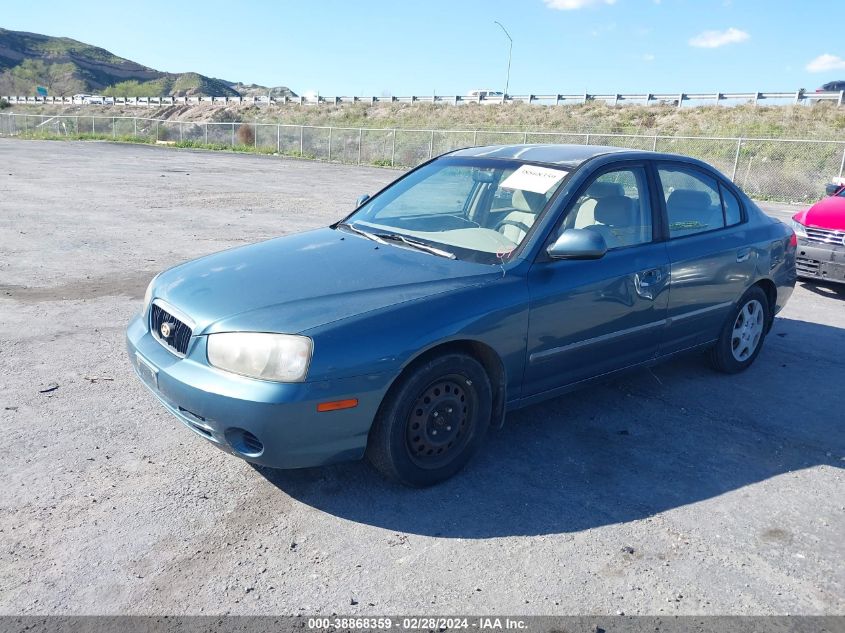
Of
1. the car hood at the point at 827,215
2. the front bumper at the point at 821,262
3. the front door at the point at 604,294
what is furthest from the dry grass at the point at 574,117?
the front door at the point at 604,294

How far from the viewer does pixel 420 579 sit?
2.95 meters

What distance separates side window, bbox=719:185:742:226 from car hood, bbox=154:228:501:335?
8.34 ft

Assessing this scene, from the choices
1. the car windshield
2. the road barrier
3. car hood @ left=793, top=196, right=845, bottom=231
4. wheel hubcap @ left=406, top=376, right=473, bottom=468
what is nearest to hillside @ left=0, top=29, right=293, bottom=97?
the road barrier

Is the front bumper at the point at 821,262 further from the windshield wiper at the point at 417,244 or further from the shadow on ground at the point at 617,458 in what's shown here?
the windshield wiper at the point at 417,244

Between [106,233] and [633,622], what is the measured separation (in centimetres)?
955

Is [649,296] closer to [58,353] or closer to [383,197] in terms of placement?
[383,197]

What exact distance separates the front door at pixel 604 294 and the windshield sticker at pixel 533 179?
8.0 inches

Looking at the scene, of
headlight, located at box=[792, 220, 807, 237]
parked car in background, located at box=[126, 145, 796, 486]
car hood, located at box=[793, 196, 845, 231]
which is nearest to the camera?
parked car in background, located at box=[126, 145, 796, 486]

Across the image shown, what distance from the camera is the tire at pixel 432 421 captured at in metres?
3.38

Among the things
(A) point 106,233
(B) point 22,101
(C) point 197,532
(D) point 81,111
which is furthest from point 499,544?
(B) point 22,101

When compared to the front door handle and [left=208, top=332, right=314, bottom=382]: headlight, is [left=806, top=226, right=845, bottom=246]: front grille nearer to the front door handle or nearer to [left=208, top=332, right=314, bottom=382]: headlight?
the front door handle

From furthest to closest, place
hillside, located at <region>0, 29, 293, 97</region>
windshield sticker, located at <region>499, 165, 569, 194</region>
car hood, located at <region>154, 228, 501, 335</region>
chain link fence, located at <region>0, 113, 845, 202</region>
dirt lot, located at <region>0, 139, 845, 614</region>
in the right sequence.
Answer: hillside, located at <region>0, 29, 293, 97</region> < chain link fence, located at <region>0, 113, 845, 202</region> < windshield sticker, located at <region>499, 165, 569, 194</region> < car hood, located at <region>154, 228, 501, 335</region> < dirt lot, located at <region>0, 139, 845, 614</region>

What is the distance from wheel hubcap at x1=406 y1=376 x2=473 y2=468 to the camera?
351cm

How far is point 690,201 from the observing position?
510 centimetres
